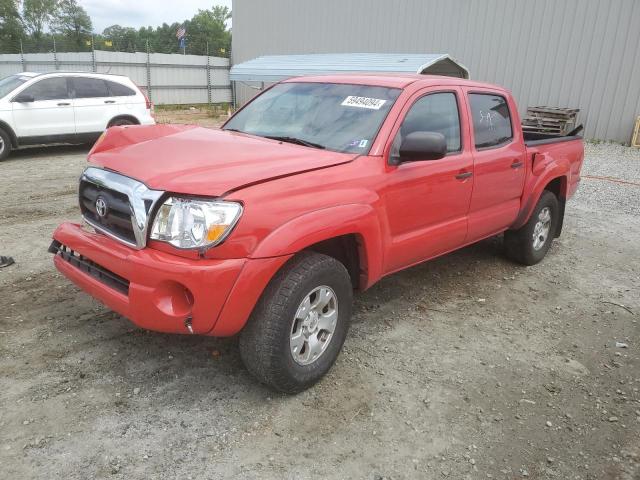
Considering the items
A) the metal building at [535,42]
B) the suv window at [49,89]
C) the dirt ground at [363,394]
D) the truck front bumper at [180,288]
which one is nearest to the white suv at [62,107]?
the suv window at [49,89]

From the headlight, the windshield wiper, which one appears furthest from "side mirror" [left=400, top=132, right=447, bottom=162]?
the headlight

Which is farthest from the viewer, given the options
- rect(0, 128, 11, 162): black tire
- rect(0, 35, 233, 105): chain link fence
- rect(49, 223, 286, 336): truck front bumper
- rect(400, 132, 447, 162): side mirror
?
rect(0, 35, 233, 105): chain link fence

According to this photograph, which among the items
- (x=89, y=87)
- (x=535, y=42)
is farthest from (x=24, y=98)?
(x=535, y=42)

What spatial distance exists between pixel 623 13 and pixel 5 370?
14358 mm

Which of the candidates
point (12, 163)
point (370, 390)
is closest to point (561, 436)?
point (370, 390)

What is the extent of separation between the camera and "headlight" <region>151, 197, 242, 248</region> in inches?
99.7

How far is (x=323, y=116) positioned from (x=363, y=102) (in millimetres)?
289

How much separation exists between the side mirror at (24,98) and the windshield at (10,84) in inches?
9.7

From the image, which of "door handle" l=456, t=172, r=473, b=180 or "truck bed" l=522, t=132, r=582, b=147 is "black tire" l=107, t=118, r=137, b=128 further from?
"door handle" l=456, t=172, r=473, b=180

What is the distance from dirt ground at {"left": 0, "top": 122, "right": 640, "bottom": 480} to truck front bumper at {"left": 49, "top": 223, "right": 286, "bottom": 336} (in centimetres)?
55

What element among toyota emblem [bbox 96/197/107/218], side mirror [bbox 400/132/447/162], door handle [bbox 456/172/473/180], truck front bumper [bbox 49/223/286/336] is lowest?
truck front bumper [bbox 49/223/286/336]

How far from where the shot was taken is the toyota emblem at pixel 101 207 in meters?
2.90

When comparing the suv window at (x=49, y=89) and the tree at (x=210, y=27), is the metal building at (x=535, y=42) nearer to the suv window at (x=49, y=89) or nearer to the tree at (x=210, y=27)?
the suv window at (x=49, y=89)

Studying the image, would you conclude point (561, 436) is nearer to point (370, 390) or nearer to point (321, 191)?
point (370, 390)
